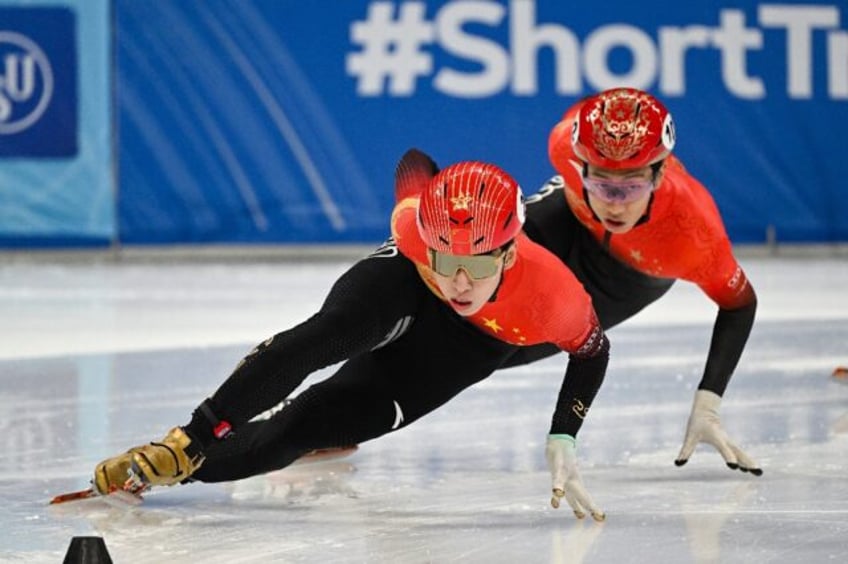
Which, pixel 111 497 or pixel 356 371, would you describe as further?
pixel 356 371

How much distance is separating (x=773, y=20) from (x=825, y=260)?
1512mm

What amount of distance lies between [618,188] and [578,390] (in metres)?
0.62

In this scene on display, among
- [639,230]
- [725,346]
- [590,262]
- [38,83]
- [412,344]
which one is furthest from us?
[38,83]

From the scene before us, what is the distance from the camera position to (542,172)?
10.1 metres

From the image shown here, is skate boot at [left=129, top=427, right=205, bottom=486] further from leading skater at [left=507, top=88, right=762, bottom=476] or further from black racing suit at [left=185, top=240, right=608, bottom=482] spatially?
leading skater at [left=507, top=88, right=762, bottom=476]

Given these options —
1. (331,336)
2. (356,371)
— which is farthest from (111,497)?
(356,371)

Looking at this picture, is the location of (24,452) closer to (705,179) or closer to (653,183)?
(653,183)

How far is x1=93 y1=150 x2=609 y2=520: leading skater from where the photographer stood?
3490mm

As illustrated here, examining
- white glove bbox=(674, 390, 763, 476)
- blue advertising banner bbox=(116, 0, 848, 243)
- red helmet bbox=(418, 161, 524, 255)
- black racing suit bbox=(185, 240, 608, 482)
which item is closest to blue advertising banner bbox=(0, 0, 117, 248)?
blue advertising banner bbox=(116, 0, 848, 243)

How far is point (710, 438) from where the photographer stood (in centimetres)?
401

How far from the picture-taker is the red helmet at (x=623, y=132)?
12.9 feet

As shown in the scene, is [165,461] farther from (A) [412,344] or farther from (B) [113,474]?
(A) [412,344]

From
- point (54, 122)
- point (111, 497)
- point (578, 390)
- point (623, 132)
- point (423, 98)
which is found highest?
point (623, 132)

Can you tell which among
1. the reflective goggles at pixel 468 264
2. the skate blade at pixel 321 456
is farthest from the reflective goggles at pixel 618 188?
the skate blade at pixel 321 456
